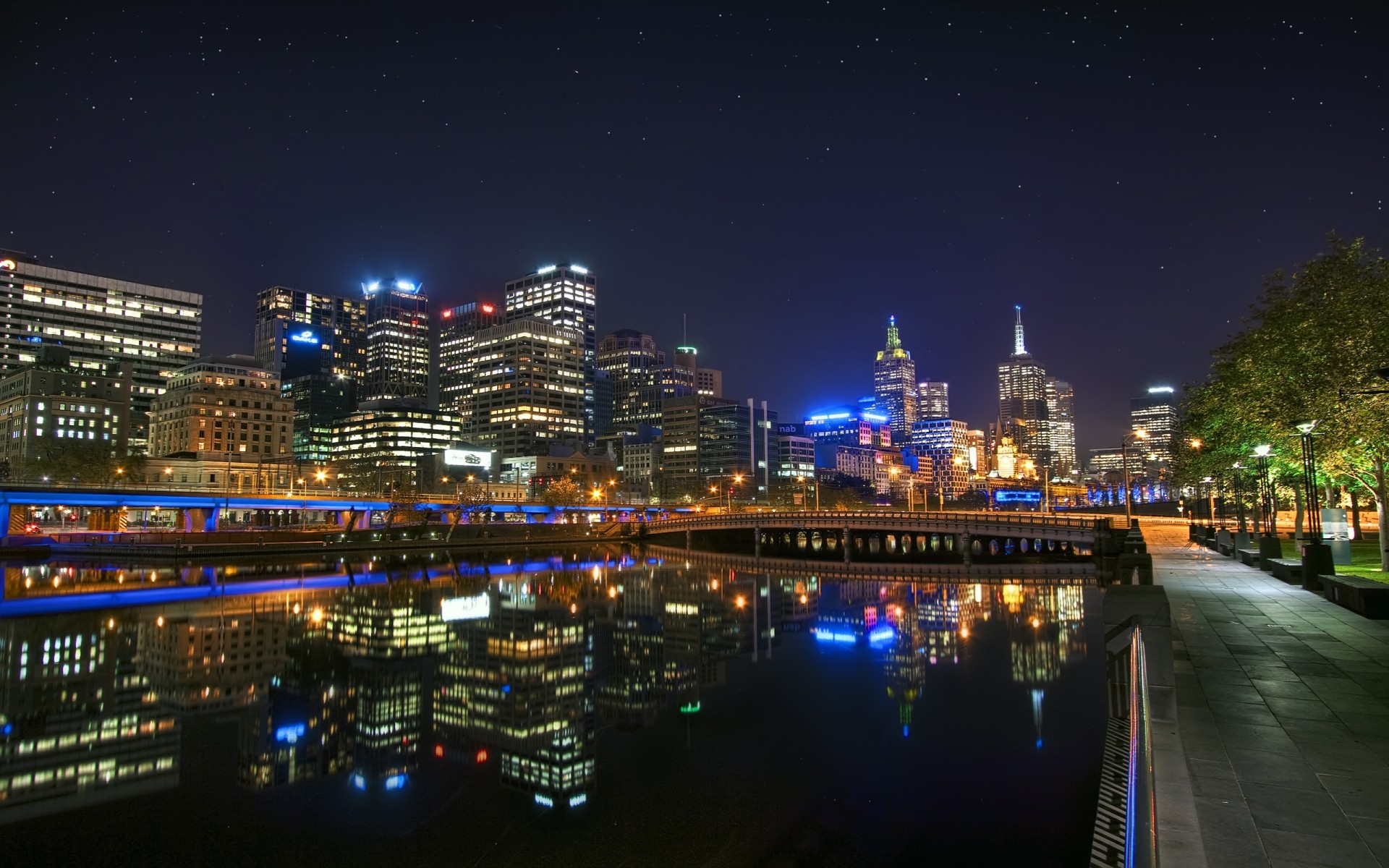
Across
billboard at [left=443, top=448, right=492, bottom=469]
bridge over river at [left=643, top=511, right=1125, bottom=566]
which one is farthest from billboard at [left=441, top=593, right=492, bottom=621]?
billboard at [left=443, top=448, right=492, bottom=469]

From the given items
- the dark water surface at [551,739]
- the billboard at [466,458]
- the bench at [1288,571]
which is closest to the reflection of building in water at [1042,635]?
the dark water surface at [551,739]

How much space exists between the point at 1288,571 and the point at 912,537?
111830mm

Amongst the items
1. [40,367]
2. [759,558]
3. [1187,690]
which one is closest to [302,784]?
[1187,690]

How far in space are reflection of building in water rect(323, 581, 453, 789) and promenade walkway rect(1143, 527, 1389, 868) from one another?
1441 centimetres

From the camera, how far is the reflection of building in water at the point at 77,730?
16031 millimetres

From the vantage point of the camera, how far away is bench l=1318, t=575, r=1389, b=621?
2053 centimetres

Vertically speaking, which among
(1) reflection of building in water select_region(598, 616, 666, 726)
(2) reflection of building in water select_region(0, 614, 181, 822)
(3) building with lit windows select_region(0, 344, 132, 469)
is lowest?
(1) reflection of building in water select_region(598, 616, 666, 726)

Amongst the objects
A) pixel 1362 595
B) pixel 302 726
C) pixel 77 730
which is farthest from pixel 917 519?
pixel 77 730

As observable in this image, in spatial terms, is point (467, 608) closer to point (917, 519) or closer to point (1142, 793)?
point (1142, 793)

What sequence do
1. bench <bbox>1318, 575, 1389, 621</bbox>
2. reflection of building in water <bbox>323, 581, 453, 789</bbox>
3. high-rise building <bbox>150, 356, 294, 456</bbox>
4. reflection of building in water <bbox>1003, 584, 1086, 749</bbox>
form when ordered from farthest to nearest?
1. high-rise building <bbox>150, 356, 294, 456</bbox>
2. reflection of building in water <bbox>1003, 584, 1086, 749</bbox>
3. bench <bbox>1318, 575, 1389, 621</bbox>
4. reflection of building in water <bbox>323, 581, 453, 789</bbox>

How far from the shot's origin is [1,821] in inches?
570

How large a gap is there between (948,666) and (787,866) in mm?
16788

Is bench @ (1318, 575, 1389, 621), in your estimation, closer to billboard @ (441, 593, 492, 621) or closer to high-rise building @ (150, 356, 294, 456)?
billboard @ (441, 593, 492, 621)

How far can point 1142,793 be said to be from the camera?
9.34 metres
